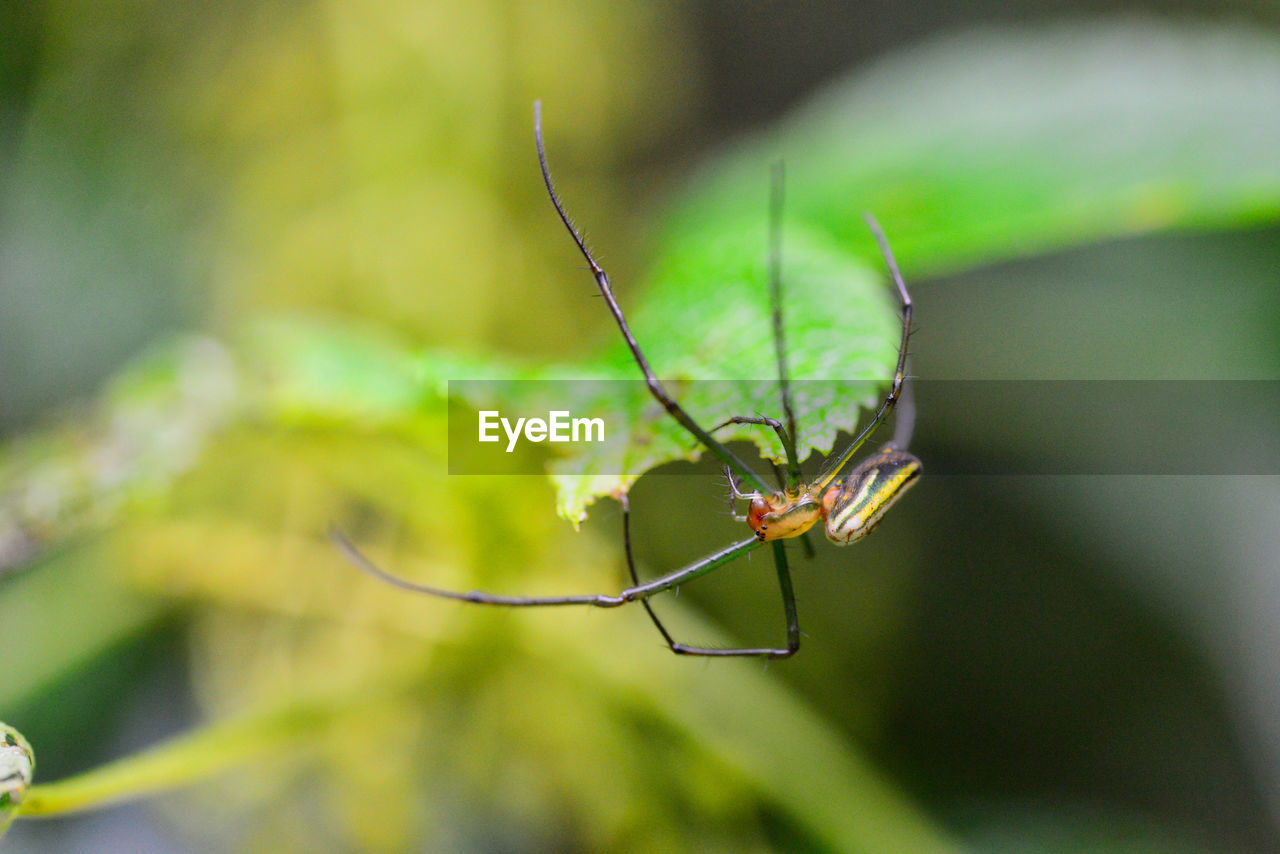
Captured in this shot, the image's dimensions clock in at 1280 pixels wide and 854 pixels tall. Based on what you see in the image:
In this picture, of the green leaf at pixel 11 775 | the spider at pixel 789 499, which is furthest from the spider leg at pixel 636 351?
the green leaf at pixel 11 775

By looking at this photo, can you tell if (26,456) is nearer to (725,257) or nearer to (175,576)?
(175,576)

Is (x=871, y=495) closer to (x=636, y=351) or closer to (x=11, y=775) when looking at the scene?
(x=636, y=351)

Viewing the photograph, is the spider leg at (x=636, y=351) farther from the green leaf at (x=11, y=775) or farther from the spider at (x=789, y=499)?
the green leaf at (x=11, y=775)

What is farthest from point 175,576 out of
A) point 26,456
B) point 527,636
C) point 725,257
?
point 725,257

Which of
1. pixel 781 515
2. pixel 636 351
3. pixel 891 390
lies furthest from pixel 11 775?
pixel 891 390

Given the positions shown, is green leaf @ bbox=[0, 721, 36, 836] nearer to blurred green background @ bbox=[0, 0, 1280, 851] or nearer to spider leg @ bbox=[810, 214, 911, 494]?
blurred green background @ bbox=[0, 0, 1280, 851]

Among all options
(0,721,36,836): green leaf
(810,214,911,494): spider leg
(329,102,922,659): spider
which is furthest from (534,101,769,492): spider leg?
(0,721,36,836): green leaf
